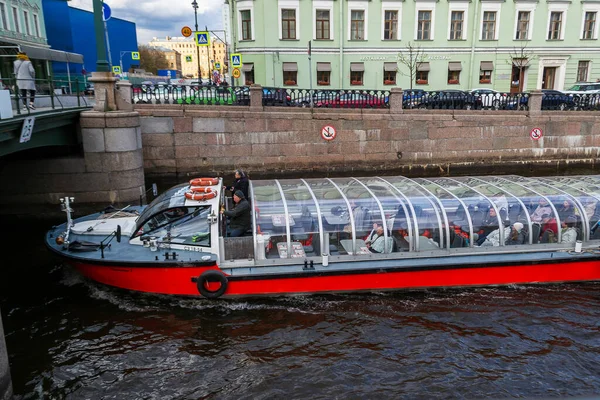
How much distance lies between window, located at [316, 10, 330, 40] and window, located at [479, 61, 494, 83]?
10.2m

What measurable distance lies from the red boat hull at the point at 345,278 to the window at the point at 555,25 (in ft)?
89.3

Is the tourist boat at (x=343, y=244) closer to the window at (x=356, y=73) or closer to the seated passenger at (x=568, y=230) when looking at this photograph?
the seated passenger at (x=568, y=230)

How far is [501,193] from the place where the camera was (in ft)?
30.6

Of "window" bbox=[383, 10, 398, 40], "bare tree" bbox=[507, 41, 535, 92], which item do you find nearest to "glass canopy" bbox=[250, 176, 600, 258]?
"window" bbox=[383, 10, 398, 40]

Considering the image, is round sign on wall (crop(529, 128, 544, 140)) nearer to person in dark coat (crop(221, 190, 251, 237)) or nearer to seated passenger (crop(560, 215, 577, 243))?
seated passenger (crop(560, 215, 577, 243))

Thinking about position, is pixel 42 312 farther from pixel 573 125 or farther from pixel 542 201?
pixel 573 125

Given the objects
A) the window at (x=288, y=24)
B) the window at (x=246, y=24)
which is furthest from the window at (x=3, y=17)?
the window at (x=288, y=24)

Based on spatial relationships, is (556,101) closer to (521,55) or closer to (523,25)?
(521,55)

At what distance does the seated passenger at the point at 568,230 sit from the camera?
29.3ft

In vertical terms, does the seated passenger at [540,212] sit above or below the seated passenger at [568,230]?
above

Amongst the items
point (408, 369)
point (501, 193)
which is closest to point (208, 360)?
point (408, 369)

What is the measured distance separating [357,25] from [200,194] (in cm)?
2392

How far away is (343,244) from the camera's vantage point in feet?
27.9

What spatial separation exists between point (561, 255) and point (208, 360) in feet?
21.2
